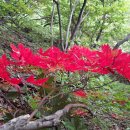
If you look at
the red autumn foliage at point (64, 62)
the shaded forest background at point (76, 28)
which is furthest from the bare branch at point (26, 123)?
the shaded forest background at point (76, 28)

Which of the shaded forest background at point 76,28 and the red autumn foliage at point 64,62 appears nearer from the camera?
the red autumn foliage at point 64,62

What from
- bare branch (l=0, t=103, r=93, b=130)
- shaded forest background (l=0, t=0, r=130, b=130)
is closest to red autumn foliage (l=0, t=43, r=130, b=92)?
bare branch (l=0, t=103, r=93, b=130)

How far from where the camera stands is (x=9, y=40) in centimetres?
559

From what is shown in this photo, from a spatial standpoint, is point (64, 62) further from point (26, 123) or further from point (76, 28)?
point (76, 28)

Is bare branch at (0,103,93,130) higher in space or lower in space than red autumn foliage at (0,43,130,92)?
lower

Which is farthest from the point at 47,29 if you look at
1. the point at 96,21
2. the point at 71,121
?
the point at 71,121

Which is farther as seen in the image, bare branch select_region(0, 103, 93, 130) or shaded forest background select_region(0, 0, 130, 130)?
shaded forest background select_region(0, 0, 130, 130)

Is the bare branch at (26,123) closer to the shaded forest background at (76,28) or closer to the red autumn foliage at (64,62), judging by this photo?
the red autumn foliage at (64,62)

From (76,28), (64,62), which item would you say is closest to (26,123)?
(64,62)

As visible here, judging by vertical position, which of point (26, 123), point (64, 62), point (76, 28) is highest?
point (76, 28)

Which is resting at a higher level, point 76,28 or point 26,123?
point 76,28

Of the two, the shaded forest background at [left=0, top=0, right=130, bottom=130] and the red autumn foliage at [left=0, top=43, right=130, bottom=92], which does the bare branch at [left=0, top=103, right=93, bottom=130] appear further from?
the shaded forest background at [left=0, top=0, right=130, bottom=130]

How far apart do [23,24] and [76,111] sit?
18.1 feet

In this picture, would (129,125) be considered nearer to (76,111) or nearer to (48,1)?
(76,111)
